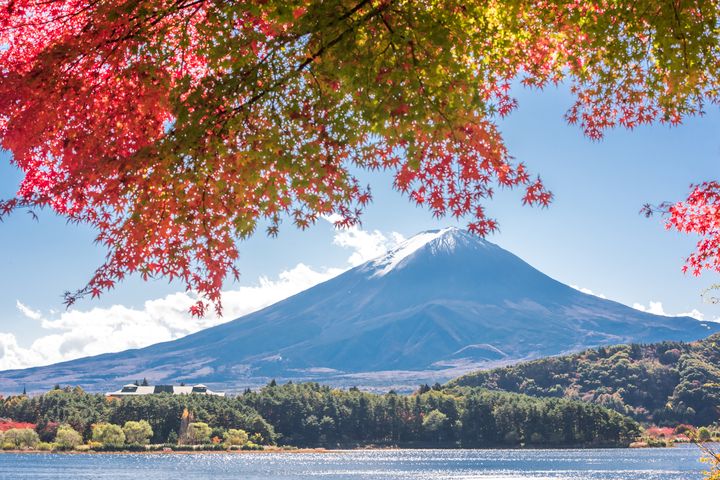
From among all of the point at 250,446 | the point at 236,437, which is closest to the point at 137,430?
the point at 236,437

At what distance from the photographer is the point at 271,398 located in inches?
4624

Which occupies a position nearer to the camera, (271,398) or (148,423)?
(148,423)

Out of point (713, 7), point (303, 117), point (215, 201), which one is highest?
point (713, 7)

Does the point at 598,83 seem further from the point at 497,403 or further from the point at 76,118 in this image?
the point at 497,403

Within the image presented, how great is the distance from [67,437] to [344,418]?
1562 inches

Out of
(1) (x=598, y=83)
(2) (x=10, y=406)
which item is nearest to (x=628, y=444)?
(2) (x=10, y=406)

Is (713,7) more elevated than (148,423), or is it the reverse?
(713,7)

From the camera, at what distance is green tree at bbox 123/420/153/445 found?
102 metres

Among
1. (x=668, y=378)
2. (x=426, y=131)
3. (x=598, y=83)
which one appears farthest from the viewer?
(x=668, y=378)

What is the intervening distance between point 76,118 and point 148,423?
104m

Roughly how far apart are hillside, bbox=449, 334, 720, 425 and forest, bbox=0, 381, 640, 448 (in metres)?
28.7

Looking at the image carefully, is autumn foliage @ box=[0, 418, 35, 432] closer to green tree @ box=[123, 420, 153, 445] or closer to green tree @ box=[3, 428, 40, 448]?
green tree @ box=[3, 428, 40, 448]

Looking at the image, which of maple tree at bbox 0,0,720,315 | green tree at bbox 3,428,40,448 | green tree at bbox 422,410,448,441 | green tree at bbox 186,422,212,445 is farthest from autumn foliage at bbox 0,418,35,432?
maple tree at bbox 0,0,720,315

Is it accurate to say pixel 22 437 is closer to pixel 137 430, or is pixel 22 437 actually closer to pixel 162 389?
pixel 137 430
